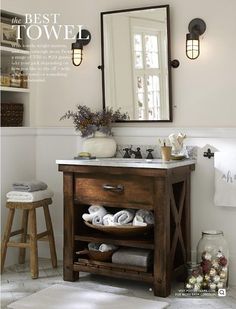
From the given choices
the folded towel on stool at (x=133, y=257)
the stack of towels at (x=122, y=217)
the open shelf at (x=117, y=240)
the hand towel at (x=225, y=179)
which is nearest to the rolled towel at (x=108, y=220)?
the stack of towels at (x=122, y=217)

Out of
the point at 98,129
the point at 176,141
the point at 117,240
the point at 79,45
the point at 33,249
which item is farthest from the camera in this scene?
the point at 79,45

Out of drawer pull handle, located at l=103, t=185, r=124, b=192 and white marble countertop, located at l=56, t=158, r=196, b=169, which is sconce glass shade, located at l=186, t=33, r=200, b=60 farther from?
drawer pull handle, located at l=103, t=185, r=124, b=192

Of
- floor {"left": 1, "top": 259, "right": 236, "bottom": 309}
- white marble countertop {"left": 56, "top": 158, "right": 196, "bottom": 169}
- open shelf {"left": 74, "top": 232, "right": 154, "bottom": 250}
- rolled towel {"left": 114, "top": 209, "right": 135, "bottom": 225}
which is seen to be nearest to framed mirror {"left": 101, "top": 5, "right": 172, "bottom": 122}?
white marble countertop {"left": 56, "top": 158, "right": 196, "bottom": 169}

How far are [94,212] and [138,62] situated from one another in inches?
44.9

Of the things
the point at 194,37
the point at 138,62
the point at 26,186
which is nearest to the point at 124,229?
the point at 26,186

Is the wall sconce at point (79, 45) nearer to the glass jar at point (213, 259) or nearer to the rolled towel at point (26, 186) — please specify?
the rolled towel at point (26, 186)

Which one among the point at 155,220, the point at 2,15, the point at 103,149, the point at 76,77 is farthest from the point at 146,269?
the point at 2,15

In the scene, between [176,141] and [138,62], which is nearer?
[176,141]

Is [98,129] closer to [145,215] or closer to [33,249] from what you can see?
[145,215]

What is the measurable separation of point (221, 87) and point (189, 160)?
547 mm

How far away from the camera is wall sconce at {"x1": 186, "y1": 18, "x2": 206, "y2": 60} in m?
3.57

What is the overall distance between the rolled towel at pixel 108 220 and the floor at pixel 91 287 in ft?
1.44

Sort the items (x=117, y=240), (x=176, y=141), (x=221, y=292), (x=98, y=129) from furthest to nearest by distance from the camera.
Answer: (x=98, y=129)
(x=176, y=141)
(x=117, y=240)
(x=221, y=292)

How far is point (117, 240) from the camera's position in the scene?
345 cm
